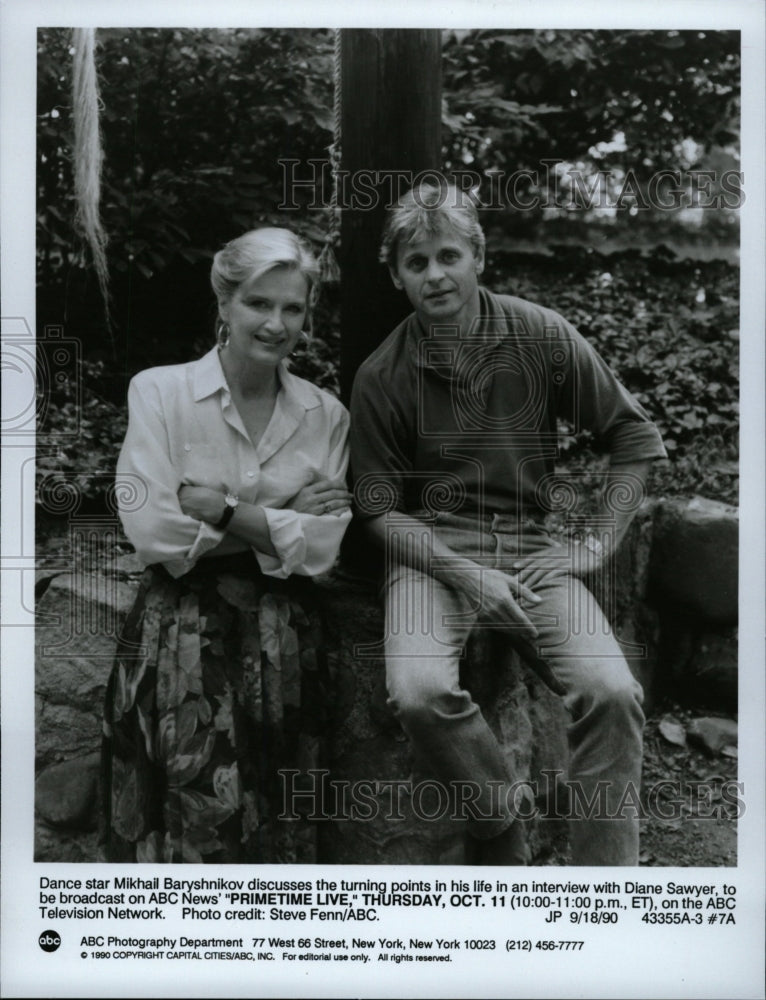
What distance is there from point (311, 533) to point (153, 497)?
51 cm

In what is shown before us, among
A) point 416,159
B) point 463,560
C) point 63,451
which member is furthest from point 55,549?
point 416,159

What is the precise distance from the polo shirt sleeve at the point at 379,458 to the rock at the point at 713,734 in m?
1.23

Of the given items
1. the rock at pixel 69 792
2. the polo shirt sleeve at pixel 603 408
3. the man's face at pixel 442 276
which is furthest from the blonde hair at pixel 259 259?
the rock at pixel 69 792

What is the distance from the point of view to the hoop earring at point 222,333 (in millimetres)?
4164

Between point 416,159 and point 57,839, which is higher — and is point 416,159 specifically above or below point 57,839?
above

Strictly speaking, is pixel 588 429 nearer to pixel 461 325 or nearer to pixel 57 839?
pixel 461 325

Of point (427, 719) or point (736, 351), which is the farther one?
point (736, 351)

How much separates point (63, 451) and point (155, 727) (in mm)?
938

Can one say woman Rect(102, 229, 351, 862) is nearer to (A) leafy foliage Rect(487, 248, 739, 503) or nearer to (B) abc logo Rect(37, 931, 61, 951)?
(B) abc logo Rect(37, 931, 61, 951)

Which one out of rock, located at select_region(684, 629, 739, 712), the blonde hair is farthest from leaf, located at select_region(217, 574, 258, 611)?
rock, located at select_region(684, 629, 739, 712)

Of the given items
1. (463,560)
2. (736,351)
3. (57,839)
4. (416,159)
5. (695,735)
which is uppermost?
(416,159)

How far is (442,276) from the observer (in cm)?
416

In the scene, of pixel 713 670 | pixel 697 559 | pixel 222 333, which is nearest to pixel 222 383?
pixel 222 333

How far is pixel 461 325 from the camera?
4.20 meters
